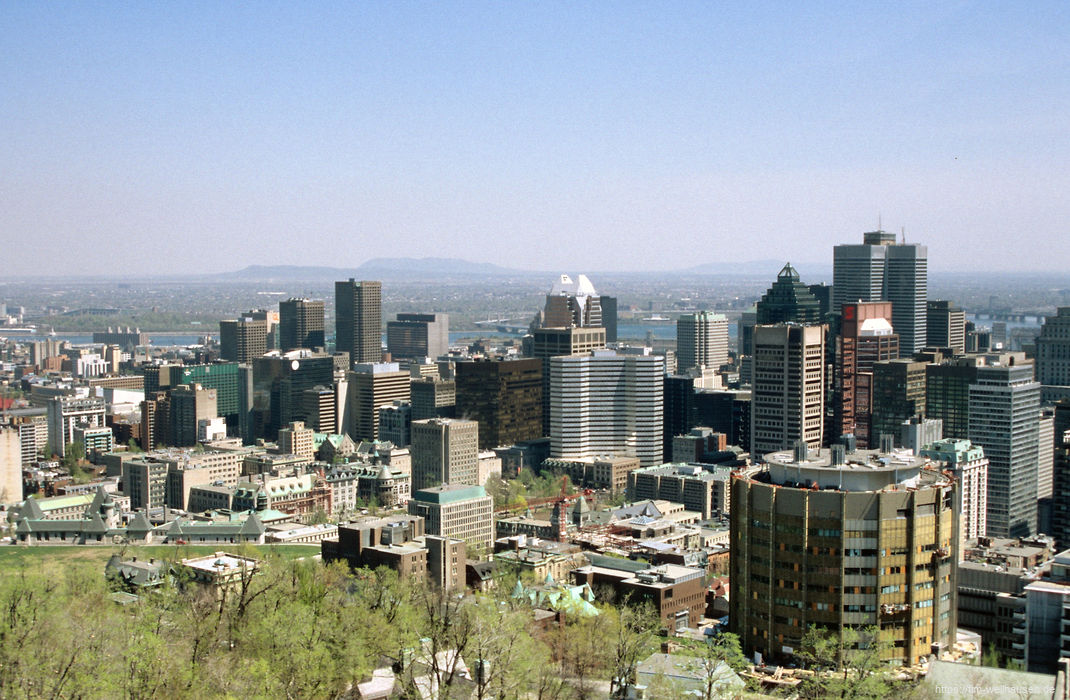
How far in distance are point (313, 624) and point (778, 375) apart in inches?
2005

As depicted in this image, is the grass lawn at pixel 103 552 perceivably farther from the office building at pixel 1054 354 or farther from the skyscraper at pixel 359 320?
the skyscraper at pixel 359 320

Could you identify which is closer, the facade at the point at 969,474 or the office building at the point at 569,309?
the facade at the point at 969,474

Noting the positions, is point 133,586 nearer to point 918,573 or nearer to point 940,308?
point 918,573

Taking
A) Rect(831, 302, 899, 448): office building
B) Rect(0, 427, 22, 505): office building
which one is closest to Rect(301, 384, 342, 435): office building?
Rect(0, 427, 22, 505): office building

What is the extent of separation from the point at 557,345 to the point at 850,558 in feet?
205

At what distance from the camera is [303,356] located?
107375 mm

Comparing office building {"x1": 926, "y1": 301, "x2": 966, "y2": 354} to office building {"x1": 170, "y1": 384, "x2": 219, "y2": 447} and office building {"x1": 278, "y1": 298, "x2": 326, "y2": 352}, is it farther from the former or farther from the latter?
office building {"x1": 278, "y1": 298, "x2": 326, "y2": 352}

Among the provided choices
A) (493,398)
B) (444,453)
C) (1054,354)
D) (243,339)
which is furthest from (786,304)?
(243,339)

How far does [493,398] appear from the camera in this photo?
85.9 m

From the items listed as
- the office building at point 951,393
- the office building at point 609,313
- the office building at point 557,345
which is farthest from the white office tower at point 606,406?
the office building at point 609,313

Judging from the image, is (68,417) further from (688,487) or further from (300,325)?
(688,487)

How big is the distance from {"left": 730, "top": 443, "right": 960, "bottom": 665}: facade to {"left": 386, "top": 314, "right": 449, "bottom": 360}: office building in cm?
12344

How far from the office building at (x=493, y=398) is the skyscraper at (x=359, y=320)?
47067 mm

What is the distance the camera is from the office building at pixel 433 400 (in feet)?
296
